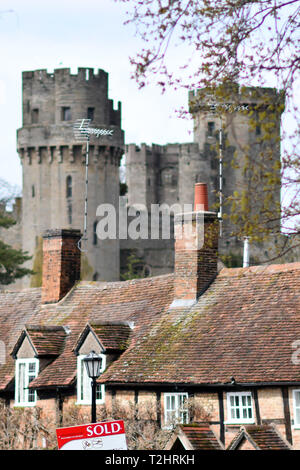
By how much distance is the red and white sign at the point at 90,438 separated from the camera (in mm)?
19969

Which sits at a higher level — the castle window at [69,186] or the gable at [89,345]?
the castle window at [69,186]

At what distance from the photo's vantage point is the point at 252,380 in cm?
2680

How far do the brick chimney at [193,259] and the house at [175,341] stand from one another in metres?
0.03

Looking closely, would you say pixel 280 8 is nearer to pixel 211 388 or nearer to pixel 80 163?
pixel 211 388

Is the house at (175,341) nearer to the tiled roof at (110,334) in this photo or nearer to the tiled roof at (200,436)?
the tiled roof at (110,334)

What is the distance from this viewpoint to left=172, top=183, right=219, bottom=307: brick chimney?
105ft

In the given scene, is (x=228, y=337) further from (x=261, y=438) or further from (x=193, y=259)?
(x=261, y=438)

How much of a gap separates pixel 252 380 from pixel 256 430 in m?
1.50

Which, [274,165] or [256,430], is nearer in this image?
[274,165]

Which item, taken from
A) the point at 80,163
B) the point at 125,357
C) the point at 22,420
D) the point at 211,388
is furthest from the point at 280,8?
the point at 80,163

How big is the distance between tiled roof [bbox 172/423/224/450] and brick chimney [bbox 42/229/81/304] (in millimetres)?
11443

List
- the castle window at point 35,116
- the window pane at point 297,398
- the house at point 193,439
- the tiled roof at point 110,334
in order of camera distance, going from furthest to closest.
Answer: the castle window at point 35,116 → the tiled roof at point 110,334 → the window pane at point 297,398 → the house at point 193,439

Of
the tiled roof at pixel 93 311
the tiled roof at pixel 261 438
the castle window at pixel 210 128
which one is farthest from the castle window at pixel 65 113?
the tiled roof at pixel 261 438
